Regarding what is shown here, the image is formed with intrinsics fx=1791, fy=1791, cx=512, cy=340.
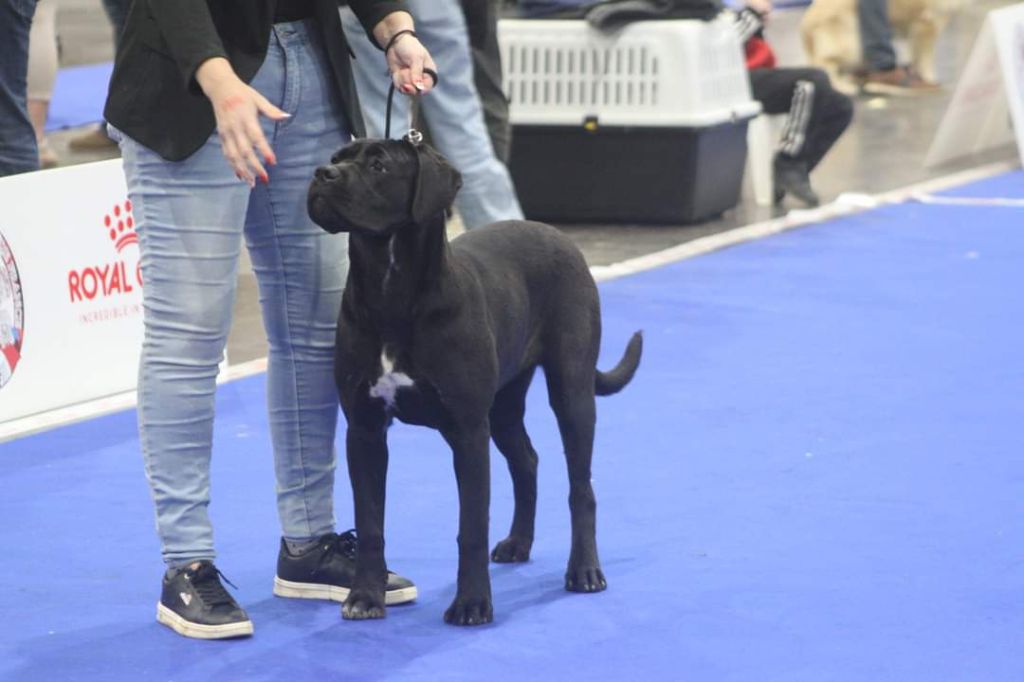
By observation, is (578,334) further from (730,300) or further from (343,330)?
(730,300)

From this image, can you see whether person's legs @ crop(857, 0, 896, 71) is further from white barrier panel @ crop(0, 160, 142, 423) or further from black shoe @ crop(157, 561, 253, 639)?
black shoe @ crop(157, 561, 253, 639)

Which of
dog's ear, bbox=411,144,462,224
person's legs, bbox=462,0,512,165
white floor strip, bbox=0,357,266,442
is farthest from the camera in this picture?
person's legs, bbox=462,0,512,165

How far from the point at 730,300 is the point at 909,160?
294 centimetres

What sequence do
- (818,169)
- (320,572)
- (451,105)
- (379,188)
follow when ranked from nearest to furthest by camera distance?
(379,188)
(320,572)
(451,105)
(818,169)

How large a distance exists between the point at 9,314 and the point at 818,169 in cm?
453

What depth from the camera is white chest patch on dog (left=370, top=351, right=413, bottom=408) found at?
271cm

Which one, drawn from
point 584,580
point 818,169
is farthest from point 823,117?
point 584,580

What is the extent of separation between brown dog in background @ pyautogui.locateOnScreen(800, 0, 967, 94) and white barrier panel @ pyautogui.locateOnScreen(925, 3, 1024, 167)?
2094 millimetres

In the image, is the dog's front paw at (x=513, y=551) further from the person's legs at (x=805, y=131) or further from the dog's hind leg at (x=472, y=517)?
the person's legs at (x=805, y=131)

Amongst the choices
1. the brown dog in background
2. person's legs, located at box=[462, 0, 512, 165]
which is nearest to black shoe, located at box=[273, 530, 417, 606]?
person's legs, located at box=[462, 0, 512, 165]

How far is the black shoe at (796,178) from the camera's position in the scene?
689cm

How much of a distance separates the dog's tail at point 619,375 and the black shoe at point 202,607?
77cm

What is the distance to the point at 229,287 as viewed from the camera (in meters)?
2.80

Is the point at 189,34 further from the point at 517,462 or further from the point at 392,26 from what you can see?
Result: the point at 517,462
